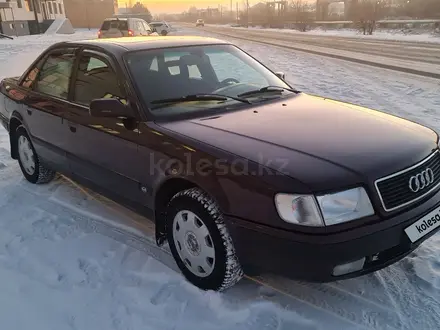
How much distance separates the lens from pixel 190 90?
3.41m

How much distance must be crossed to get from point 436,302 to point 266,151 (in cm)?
143

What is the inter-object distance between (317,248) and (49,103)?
3.04 m

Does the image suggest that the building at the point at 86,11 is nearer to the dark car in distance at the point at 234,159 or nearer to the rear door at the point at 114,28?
the rear door at the point at 114,28

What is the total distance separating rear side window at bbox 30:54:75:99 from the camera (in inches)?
158

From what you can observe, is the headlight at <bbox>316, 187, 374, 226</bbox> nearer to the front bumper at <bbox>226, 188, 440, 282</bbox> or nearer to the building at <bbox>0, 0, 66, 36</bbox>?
the front bumper at <bbox>226, 188, 440, 282</bbox>

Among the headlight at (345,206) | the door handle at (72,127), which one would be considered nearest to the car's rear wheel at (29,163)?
the door handle at (72,127)

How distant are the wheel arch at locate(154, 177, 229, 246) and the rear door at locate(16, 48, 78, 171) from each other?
1398 millimetres

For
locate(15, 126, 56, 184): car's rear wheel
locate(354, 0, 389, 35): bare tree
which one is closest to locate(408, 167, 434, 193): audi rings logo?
locate(15, 126, 56, 184): car's rear wheel

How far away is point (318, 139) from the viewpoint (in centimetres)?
273

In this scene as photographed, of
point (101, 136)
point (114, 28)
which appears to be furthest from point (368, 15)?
point (101, 136)

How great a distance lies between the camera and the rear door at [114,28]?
69.9 feet

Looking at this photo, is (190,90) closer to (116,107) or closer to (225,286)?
(116,107)

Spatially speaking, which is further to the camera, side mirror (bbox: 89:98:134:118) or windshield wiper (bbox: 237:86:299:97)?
windshield wiper (bbox: 237:86:299:97)

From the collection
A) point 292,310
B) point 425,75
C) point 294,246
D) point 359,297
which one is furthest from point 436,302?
point 425,75
